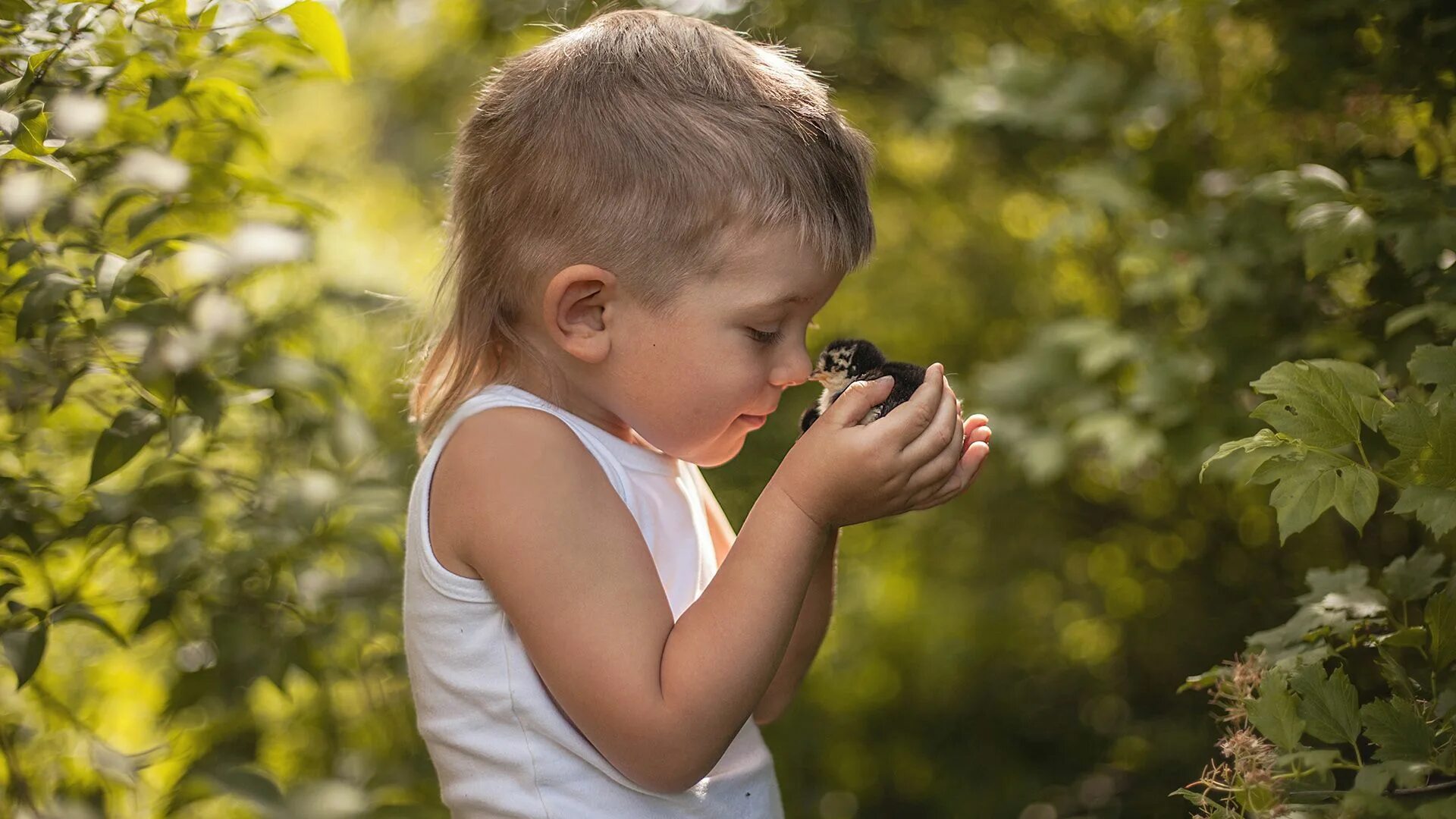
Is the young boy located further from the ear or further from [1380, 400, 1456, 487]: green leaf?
[1380, 400, 1456, 487]: green leaf

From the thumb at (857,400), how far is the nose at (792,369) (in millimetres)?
55

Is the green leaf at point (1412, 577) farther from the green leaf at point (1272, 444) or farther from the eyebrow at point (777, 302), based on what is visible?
the eyebrow at point (777, 302)


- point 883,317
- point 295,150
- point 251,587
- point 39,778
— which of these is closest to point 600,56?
point 251,587

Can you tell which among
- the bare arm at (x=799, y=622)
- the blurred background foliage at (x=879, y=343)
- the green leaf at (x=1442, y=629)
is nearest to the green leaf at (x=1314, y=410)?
the green leaf at (x=1442, y=629)

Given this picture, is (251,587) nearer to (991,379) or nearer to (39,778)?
(39,778)

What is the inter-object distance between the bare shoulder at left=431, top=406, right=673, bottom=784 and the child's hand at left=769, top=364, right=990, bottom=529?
7.9 inches

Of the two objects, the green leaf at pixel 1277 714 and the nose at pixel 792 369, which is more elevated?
the nose at pixel 792 369

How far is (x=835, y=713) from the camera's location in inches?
133

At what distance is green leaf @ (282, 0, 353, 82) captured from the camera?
1.57 m

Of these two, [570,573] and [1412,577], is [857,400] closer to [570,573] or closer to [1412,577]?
[570,573]

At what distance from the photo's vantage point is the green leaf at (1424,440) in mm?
1165

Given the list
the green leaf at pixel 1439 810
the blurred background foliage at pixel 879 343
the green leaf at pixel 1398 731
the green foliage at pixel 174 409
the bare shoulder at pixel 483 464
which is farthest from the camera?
the blurred background foliage at pixel 879 343

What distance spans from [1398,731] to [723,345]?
2.61 feet

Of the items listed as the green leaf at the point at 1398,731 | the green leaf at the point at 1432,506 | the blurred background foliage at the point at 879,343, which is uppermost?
the green leaf at the point at 1432,506
